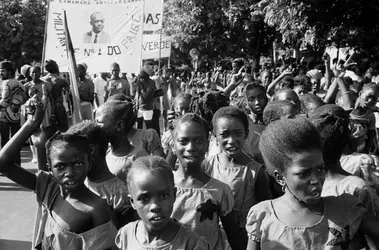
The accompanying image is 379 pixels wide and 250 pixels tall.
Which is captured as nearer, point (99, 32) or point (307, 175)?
point (307, 175)

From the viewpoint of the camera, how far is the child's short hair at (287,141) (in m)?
2.20

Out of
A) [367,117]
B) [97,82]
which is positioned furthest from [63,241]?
[97,82]

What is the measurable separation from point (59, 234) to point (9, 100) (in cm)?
556

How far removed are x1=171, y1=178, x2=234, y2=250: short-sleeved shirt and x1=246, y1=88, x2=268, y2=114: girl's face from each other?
1.85 meters

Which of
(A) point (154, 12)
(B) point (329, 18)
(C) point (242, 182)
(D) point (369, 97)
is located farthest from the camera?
(A) point (154, 12)

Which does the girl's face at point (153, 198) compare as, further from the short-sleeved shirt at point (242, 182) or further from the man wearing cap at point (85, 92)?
the man wearing cap at point (85, 92)

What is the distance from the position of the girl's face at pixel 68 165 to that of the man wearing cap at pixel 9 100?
5.46 metres

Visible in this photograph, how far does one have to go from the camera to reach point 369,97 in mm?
5730

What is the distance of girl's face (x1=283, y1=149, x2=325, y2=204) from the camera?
84.1 inches

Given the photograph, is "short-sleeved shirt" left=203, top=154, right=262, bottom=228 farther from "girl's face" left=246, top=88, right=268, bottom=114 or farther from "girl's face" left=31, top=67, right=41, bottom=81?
"girl's face" left=31, top=67, right=41, bottom=81

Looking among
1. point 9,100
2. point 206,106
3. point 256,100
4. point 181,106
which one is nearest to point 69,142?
point 206,106

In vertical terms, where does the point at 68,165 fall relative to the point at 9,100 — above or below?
above

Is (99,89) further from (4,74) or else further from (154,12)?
(154,12)

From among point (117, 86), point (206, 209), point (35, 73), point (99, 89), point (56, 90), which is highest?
point (35, 73)
